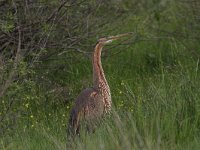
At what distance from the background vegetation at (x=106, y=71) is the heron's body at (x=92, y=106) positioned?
6.7 inches

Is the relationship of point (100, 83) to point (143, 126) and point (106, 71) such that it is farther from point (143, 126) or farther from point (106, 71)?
point (106, 71)

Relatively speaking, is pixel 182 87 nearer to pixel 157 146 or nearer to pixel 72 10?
pixel 157 146

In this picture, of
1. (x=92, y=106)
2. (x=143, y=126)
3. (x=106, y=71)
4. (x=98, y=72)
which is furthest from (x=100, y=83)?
(x=106, y=71)

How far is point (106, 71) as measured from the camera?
1151 cm

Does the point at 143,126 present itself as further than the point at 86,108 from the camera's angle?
No

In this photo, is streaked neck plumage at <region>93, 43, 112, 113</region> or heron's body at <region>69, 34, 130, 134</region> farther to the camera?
streaked neck plumage at <region>93, 43, 112, 113</region>

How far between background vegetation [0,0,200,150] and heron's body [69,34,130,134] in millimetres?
171

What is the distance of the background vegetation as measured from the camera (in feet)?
24.6

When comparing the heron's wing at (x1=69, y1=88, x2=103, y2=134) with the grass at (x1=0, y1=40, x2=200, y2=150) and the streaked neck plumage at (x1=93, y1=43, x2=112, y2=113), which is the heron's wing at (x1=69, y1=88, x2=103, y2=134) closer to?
the streaked neck plumage at (x1=93, y1=43, x2=112, y2=113)

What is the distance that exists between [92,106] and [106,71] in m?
2.87

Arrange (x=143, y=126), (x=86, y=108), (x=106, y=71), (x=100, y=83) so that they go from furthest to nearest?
(x=106, y=71) < (x=100, y=83) < (x=86, y=108) < (x=143, y=126)

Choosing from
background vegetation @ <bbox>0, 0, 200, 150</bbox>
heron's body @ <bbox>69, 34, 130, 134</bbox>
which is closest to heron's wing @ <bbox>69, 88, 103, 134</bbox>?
heron's body @ <bbox>69, 34, 130, 134</bbox>

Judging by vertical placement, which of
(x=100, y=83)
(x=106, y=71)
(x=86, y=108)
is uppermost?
(x=100, y=83)

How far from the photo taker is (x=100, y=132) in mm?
7477
